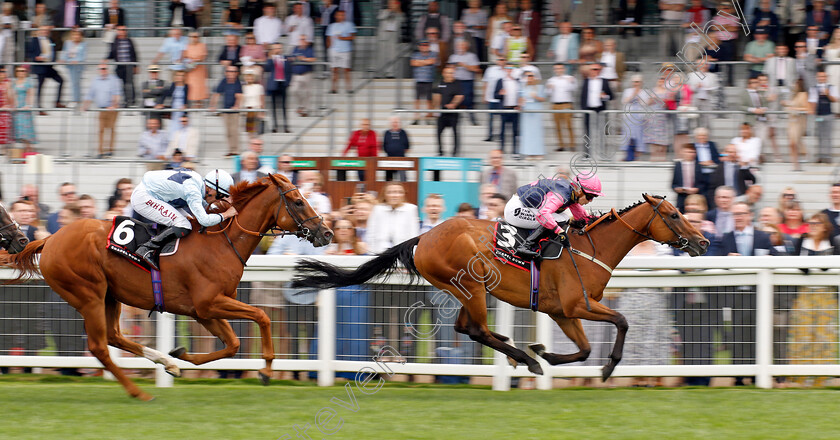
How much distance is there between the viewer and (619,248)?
710cm

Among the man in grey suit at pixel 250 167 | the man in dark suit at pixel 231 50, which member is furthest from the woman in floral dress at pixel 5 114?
the man in grey suit at pixel 250 167

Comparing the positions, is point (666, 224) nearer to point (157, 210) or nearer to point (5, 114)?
point (157, 210)

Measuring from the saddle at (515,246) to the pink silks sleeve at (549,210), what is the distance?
14cm

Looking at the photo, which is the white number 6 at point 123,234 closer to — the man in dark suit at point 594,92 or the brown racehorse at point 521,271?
the brown racehorse at point 521,271

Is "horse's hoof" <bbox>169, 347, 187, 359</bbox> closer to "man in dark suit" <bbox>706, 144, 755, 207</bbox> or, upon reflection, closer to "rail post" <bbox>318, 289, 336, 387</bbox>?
"rail post" <bbox>318, 289, 336, 387</bbox>

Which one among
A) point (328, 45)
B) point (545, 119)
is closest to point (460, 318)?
point (545, 119)

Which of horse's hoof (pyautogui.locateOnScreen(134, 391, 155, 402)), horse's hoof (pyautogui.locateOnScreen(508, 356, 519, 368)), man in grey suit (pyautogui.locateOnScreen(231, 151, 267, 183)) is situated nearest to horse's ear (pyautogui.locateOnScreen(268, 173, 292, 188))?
horse's hoof (pyautogui.locateOnScreen(134, 391, 155, 402))

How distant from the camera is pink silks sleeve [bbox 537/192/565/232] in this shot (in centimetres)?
694

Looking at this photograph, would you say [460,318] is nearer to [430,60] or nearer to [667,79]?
[667,79]

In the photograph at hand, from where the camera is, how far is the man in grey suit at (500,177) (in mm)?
9773

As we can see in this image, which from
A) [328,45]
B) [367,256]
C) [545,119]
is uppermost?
[328,45]

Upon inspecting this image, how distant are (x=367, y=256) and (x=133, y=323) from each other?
74.7 inches

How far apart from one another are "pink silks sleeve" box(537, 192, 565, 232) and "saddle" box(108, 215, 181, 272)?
2.53 metres

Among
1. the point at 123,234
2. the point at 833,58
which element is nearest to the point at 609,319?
the point at 123,234
